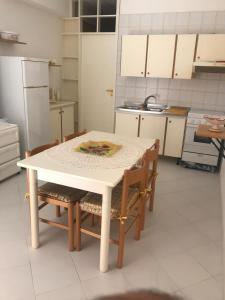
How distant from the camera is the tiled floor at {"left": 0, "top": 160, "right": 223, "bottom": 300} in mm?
1699

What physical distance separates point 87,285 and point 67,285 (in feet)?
0.45

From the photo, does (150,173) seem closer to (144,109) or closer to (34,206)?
(34,206)

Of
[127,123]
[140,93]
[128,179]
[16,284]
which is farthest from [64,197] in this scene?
[140,93]

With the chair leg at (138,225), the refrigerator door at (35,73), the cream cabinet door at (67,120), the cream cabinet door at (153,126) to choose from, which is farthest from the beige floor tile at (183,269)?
the cream cabinet door at (67,120)

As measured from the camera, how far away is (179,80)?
4168mm

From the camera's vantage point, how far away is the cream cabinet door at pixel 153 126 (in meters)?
3.95

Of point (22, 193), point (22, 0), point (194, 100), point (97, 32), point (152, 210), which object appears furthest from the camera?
point (97, 32)

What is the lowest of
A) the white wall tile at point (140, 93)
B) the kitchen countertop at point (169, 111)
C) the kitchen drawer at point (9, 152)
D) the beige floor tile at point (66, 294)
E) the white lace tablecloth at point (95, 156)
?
the beige floor tile at point (66, 294)

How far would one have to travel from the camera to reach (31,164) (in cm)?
182

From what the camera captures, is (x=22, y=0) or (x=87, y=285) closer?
(x=87, y=285)

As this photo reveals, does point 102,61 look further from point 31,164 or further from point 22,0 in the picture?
point 31,164

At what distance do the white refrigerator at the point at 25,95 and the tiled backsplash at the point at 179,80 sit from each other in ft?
5.18

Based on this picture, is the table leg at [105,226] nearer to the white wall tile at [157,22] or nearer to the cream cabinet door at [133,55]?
the cream cabinet door at [133,55]

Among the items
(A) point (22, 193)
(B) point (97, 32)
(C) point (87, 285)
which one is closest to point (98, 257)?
(C) point (87, 285)
